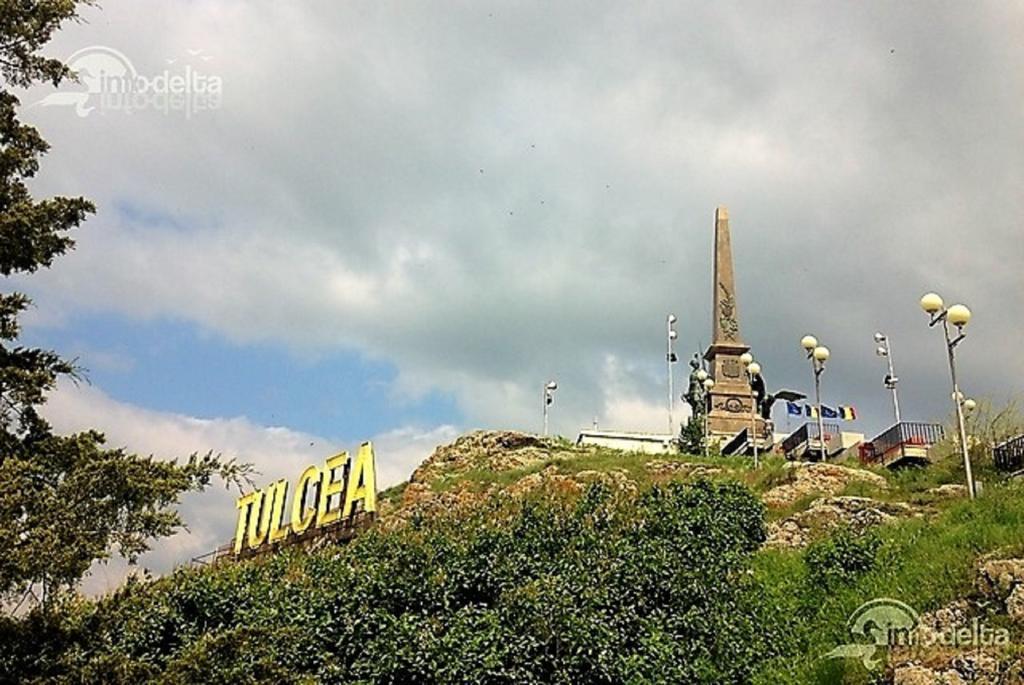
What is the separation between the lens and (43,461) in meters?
9.52

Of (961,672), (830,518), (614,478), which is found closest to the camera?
(961,672)

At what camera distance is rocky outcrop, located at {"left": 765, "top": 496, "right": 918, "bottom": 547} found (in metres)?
17.5

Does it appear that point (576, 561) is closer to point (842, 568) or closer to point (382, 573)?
point (382, 573)

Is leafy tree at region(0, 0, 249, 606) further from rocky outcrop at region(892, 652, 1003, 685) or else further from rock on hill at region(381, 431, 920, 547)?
rock on hill at region(381, 431, 920, 547)

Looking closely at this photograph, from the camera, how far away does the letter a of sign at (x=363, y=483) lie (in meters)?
26.9

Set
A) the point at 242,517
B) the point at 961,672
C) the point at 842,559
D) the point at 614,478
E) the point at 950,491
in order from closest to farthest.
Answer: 1. the point at 961,672
2. the point at 842,559
3. the point at 950,491
4. the point at 614,478
5. the point at 242,517

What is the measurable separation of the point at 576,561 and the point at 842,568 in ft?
13.7

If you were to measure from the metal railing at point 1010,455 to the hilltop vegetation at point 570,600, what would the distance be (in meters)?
3.17

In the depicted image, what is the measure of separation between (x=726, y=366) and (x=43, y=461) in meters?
32.2

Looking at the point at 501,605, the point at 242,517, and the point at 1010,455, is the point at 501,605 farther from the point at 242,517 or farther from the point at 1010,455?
the point at 242,517

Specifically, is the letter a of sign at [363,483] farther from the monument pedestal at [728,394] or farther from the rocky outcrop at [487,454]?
the monument pedestal at [728,394]

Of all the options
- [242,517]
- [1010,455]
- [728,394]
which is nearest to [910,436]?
[1010,455]

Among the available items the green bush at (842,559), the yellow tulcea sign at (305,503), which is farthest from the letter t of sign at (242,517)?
the green bush at (842,559)

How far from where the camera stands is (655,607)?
13.9 metres
